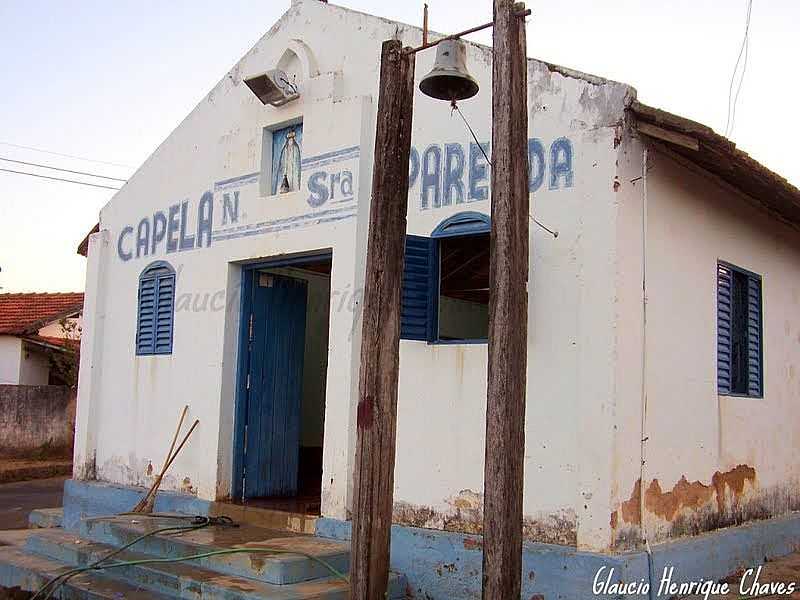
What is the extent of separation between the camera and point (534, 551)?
274 inches

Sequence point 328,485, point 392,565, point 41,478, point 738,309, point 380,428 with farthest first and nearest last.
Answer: point 41,478 < point 738,309 < point 328,485 < point 392,565 < point 380,428

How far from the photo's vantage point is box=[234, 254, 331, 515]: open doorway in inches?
384

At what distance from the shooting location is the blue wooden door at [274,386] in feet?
32.4

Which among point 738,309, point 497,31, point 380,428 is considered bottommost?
point 380,428

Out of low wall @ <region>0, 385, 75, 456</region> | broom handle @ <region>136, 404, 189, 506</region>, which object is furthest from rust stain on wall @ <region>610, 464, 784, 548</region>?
low wall @ <region>0, 385, 75, 456</region>

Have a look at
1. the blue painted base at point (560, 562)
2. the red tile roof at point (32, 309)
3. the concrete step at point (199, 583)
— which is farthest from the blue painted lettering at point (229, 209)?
the red tile roof at point (32, 309)

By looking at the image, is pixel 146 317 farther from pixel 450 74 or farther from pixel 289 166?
pixel 450 74

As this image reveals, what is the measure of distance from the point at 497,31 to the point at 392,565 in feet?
15.3

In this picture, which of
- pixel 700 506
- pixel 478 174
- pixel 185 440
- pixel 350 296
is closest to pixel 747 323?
pixel 700 506

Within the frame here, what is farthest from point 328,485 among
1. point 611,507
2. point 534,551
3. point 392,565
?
point 611,507

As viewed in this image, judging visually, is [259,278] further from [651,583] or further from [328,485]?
[651,583]

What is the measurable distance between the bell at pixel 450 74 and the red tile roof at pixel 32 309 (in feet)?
63.1

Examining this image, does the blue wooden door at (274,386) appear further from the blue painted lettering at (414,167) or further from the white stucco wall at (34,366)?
the white stucco wall at (34,366)

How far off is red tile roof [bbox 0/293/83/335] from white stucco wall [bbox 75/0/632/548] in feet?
40.4
